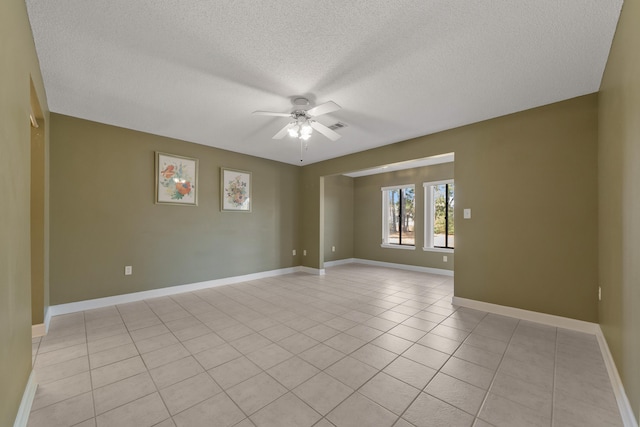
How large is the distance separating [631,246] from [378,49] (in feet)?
6.75

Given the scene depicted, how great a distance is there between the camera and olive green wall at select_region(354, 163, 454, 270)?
5906mm

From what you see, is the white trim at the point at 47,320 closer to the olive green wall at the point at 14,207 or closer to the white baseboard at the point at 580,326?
the olive green wall at the point at 14,207

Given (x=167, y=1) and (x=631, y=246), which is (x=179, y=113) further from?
(x=631, y=246)

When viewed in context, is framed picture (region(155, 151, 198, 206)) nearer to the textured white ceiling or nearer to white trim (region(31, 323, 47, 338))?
the textured white ceiling

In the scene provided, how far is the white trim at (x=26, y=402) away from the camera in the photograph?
1.40 meters

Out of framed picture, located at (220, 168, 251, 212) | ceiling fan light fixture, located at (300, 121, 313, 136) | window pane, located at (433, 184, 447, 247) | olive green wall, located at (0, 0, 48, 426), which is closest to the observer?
olive green wall, located at (0, 0, 48, 426)

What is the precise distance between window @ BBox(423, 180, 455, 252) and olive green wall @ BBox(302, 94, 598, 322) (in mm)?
2414

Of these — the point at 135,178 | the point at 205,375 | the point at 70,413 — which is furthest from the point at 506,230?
the point at 135,178

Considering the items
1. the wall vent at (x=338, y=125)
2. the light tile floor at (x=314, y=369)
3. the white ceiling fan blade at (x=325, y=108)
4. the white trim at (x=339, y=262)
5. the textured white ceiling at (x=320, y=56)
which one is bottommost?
the white trim at (x=339, y=262)

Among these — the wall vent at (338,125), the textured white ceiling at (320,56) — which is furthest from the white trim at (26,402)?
the wall vent at (338,125)

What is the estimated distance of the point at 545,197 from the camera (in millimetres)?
2969

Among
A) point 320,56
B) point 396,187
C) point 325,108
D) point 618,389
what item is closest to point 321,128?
point 325,108

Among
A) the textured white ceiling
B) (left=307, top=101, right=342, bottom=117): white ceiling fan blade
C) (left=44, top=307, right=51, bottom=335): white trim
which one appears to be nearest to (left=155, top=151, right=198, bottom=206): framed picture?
the textured white ceiling

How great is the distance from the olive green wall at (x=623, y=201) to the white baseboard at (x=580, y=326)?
8cm
